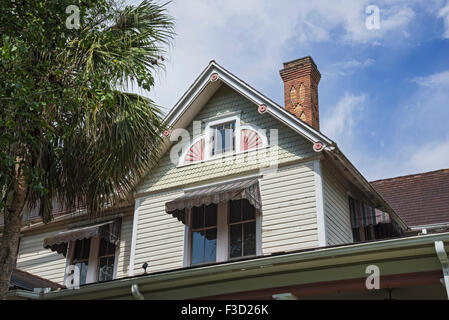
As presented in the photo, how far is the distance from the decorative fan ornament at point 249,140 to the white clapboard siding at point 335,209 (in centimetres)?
167

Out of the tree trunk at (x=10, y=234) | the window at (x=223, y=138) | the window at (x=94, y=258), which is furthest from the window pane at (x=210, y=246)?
the tree trunk at (x=10, y=234)

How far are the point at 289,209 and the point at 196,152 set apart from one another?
2.92 m

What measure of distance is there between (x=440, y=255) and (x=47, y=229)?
36.4 ft

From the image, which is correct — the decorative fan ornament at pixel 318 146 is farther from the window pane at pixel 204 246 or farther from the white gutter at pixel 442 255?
the white gutter at pixel 442 255

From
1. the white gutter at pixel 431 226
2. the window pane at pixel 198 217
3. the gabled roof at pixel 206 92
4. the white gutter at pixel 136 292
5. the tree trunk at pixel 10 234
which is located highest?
the gabled roof at pixel 206 92

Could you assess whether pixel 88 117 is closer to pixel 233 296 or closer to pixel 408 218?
pixel 233 296

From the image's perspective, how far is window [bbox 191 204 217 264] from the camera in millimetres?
12211

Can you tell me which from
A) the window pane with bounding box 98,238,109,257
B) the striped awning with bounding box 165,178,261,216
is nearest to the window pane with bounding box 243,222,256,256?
the striped awning with bounding box 165,178,261,216

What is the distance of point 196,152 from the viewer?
13.3 meters

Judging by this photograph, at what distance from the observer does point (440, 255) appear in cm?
795

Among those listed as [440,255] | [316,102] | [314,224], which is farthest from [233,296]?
[316,102]

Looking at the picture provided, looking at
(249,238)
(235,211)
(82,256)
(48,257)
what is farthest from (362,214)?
(48,257)

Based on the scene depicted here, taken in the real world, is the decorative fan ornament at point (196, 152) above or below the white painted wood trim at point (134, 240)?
above

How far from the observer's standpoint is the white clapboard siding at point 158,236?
12.5 m
